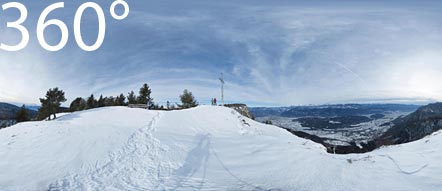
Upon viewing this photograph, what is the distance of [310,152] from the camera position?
64.7ft

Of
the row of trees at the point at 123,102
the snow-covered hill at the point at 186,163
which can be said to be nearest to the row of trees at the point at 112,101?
the row of trees at the point at 123,102

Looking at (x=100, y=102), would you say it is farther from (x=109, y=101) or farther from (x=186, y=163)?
(x=186, y=163)

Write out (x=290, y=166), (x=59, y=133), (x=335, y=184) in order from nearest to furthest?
(x=335, y=184), (x=290, y=166), (x=59, y=133)

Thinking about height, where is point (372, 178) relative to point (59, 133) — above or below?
below

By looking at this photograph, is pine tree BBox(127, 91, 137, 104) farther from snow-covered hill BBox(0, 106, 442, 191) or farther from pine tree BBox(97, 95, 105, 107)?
snow-covered hill BBox(0, 106, 442, 191)

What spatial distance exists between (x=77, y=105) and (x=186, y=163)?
6050 centimetres

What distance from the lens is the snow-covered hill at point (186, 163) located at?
1428cm

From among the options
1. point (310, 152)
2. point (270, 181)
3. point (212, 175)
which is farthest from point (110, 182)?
point (310, 152)

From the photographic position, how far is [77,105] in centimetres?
6944

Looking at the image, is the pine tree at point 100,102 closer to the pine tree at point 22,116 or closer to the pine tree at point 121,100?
the pine tree at point 121,100

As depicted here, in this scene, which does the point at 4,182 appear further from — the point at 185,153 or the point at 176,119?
the point at 176,119

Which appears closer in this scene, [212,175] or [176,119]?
[212,175]

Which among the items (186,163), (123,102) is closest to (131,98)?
(123,102)

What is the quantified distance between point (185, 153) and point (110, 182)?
19.3 feet
